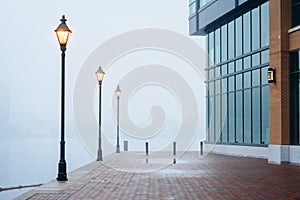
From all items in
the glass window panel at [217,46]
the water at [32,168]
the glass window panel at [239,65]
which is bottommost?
the water at [32,168]

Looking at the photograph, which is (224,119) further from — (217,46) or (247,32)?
(247,32)

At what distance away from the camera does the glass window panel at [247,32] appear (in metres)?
29.0

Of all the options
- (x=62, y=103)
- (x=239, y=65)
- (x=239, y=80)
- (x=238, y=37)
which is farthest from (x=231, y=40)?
(x=62, y=103)

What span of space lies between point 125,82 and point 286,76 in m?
20.2

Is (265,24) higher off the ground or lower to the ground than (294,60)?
higher

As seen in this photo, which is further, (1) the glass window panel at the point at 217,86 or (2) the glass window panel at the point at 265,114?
(1) the glass window panel at the point at 217,86

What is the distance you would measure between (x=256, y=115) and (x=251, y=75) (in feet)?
7.84

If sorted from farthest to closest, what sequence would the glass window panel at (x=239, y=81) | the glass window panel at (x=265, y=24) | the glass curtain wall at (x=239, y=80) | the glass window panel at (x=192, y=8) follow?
the glass window panel at (x=192, y=8)
the glass window panel at (x=239, y=81)
the glass curtain wall at (x=239, y=80)
the glass window panel at (x=265, y=24)

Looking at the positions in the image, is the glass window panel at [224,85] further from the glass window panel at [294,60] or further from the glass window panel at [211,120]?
the glass window panel at [294,60]

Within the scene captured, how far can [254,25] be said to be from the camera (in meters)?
28.2

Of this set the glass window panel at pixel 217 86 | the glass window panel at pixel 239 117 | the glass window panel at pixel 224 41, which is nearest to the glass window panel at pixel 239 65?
the glass window panel at pixel 239 117

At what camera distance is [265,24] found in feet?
87.7

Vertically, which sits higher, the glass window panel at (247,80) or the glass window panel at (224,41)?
the glass window panel at (224,41)

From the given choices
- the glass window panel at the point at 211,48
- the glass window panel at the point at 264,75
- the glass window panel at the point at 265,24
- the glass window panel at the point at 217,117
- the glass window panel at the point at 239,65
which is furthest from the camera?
the glass window panel at the point at 211,48
